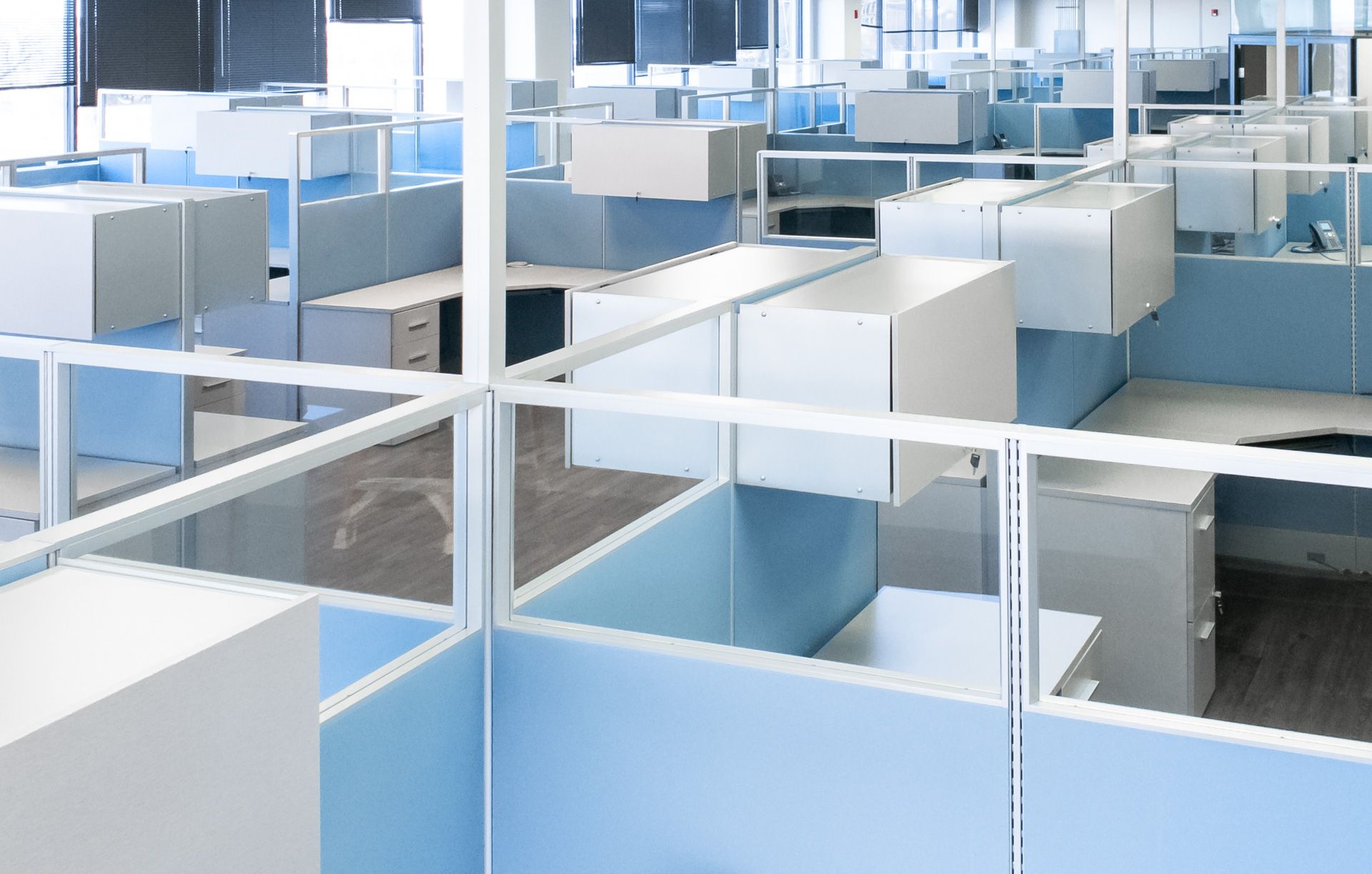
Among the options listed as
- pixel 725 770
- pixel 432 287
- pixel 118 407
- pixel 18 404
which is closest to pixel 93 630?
pixel 725 770

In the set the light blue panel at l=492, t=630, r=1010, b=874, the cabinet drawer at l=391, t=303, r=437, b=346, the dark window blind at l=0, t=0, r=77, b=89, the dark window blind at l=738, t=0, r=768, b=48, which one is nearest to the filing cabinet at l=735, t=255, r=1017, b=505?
the light blue panel at l=492, t=630, r=1010, b=874

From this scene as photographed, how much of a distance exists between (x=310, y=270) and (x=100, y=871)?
459 cm

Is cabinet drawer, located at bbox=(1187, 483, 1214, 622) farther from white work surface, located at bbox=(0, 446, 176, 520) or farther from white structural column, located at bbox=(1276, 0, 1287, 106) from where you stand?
white structural column, located at bbox=(1276, 0, 1287, 106)

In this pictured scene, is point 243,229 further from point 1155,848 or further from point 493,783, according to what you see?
point 1155,848

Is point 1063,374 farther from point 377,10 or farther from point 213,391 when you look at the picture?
point 377,10

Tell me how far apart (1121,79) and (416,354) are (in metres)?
2.63

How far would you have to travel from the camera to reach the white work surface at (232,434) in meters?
3.35

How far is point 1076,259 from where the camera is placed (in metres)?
3.38

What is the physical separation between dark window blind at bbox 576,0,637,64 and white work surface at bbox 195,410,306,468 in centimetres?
905

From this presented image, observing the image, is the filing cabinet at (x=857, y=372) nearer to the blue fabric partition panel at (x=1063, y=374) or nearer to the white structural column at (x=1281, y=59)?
the blue fabric partition panel at (x=1063, y=374)

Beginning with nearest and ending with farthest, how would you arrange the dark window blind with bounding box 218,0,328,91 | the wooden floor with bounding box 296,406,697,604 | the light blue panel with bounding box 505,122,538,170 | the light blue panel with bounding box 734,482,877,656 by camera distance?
the wooden floor with bounding box 296,406,697,604 → the light blue panel with bounding box 734,482,877,656 → the light blue panel with bounding box 505,122,538,170 → the dark window blind with bounding box 218,0,328,91

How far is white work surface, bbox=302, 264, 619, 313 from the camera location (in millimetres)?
5297

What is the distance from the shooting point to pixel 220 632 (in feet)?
3.47

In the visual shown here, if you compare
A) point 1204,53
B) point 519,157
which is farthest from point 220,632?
point 1204,53
